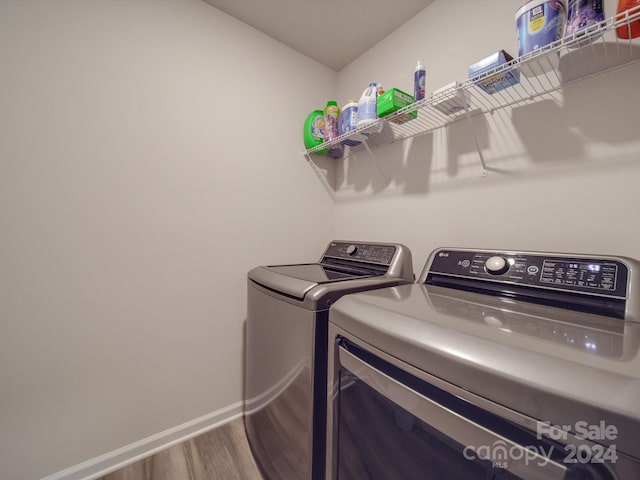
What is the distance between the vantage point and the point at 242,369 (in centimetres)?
161

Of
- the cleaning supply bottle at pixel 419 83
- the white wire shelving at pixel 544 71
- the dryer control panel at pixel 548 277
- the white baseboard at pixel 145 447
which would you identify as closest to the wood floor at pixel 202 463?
the white baseboard at pixel 145 447

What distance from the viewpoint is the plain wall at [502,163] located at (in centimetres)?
88

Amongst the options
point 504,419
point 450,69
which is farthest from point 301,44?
point 504,419

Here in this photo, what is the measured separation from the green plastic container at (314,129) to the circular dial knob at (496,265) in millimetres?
1230

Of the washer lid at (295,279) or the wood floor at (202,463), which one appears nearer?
the washer lid at (295,279)

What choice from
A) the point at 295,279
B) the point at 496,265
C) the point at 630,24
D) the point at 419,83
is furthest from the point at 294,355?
the point at 630,24

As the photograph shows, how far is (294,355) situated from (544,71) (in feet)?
4.56

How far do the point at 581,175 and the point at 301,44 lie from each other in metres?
1.76

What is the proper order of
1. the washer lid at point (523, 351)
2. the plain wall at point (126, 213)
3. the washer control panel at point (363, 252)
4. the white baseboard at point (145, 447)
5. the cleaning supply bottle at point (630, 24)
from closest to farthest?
the washer lid at point (523, 351)
the cleaning supply bottle at point (630, 24)
the plain wall at point (126, 213)
the white baseboard at point (145, 447)
the washer control panel at point (363, 252)

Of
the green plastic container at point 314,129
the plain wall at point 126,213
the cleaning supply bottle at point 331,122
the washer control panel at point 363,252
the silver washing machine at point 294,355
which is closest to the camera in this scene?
the silver washing machine at point 294,355

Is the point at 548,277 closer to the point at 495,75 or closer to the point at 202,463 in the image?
the point at 495,75

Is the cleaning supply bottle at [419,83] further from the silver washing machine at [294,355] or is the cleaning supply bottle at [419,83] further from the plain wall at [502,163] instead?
the silver washing machine at [294,355]

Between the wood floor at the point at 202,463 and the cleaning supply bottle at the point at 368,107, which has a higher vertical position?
the cleaning supply bottle at the point at 368,107

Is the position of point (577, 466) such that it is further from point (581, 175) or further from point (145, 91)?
point (145, 91)
